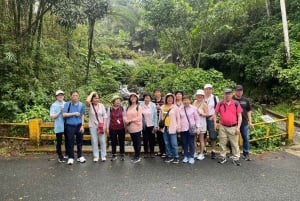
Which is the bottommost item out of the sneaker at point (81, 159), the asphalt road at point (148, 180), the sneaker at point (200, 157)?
the asphalt road at point (148, 180)

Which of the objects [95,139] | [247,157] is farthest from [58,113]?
[247,157]

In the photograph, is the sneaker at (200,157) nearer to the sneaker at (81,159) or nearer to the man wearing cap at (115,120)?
the man wearing cap at (115,120)

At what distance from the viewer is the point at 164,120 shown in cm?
667

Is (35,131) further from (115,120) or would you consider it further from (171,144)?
(171,144)

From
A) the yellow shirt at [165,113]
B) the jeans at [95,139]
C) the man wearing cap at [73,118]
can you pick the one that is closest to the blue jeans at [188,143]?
the yellow shirt at [165,113]

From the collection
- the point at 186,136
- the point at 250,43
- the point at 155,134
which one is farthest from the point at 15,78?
the point at 250,43

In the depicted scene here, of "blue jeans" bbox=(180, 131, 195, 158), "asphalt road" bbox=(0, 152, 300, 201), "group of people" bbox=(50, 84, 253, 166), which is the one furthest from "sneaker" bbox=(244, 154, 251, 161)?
"blue jeans" bbox=(180, 131, 195, 158)

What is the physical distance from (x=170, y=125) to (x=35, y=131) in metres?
3.29

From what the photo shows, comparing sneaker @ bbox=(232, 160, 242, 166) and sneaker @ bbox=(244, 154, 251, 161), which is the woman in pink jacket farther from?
sneaker @ bbox=(244, 154, 251, 161)

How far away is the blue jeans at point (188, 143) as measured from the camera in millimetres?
6734

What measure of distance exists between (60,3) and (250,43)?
34.9 feet

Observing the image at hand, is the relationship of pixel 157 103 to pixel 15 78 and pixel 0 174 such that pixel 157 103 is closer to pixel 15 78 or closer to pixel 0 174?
pixel 0 174

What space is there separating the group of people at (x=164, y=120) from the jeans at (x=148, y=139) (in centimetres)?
3

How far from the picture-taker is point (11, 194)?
5.23 m
